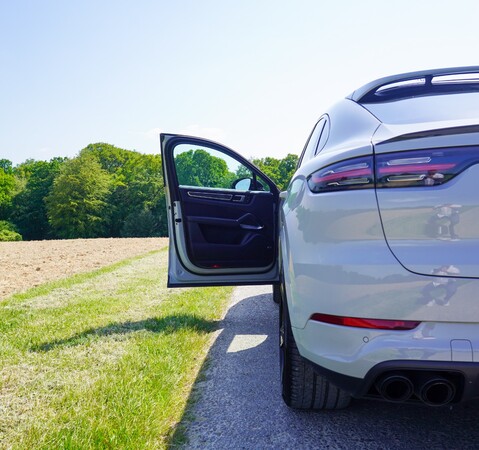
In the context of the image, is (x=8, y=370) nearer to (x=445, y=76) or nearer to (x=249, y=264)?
(x=249, y=264)

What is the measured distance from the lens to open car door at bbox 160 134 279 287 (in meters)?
4.09

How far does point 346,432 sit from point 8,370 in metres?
2.41

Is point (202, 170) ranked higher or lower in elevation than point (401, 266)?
higher

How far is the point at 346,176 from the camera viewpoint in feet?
5.81

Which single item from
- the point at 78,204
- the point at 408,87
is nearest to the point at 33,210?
the point at 78,204

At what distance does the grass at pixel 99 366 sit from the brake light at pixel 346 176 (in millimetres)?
1554

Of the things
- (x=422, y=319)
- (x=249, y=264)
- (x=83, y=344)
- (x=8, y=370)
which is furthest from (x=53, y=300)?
(x=422, y=319)

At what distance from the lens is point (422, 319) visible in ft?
5.20

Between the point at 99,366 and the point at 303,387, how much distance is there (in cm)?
161

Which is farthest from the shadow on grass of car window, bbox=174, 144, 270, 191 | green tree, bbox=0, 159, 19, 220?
green tree, bbox=0, 159, 19, 220

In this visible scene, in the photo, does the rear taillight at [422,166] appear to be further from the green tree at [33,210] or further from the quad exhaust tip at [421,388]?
the green tree at [33,210]

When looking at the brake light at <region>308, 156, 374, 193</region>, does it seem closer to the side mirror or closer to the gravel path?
the gravel path

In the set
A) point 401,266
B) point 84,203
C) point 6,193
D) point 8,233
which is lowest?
point 8,233

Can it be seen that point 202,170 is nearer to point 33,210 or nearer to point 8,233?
point 8,233
